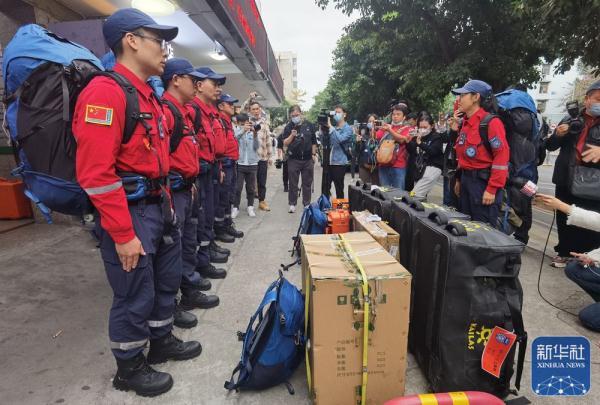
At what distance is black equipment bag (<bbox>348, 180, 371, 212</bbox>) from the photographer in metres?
3.99

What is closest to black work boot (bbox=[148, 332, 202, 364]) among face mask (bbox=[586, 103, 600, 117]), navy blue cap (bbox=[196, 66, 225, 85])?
navy blue cap (bbox=[196, 66, 225, 85])

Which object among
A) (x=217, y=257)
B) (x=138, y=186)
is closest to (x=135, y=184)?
(x=138, y=186)

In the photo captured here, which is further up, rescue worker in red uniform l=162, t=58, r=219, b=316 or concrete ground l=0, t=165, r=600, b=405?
rescue worker in red uniform l=162, t=58, r=219, b=316

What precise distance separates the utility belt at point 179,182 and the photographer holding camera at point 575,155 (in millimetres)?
3664

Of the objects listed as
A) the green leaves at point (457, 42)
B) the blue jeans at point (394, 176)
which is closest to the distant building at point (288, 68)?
the green leaves at point (457, 42)

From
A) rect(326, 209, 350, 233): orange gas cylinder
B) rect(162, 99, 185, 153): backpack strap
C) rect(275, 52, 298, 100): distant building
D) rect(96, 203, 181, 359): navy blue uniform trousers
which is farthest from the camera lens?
rect(275, 52, 298, 100): distant building

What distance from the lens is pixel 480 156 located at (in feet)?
11.2

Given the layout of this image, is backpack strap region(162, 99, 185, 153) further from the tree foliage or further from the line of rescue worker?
the tree foliage

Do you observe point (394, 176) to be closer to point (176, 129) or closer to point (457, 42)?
point (176, 129)

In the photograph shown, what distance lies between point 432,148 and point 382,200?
2.55 m

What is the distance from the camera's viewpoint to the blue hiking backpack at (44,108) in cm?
166

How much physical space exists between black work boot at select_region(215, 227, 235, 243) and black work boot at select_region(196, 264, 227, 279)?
1.19 meters

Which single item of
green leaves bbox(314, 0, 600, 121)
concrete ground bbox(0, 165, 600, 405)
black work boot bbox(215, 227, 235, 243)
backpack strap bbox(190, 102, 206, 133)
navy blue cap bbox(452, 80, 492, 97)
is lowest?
concrete ground bbox(0, 165, 600, 405)

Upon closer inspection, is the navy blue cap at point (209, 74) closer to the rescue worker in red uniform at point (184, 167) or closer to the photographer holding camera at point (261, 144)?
the rescue worker in red uniform at point (184, 167)
